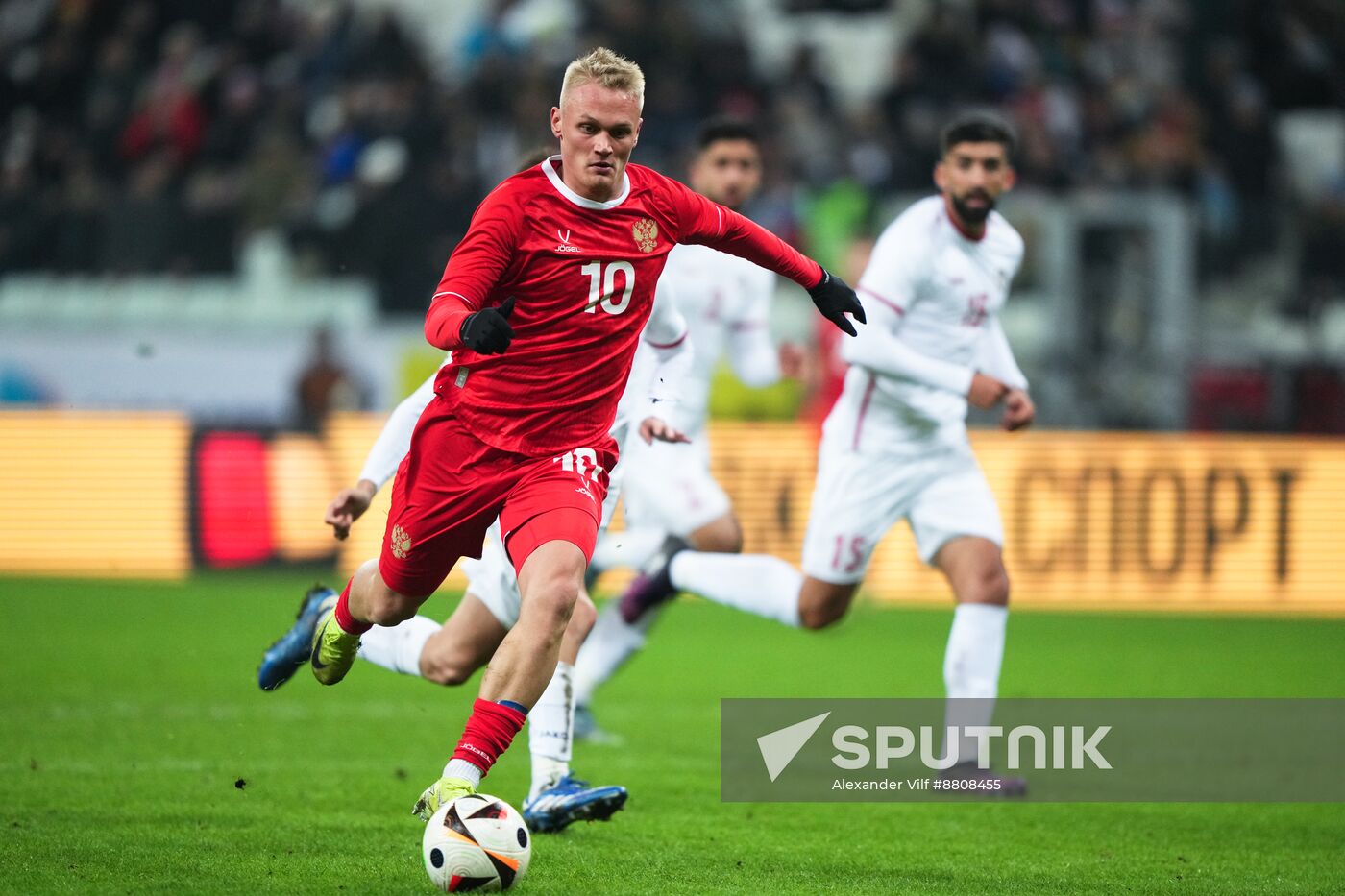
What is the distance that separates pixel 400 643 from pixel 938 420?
2.43m

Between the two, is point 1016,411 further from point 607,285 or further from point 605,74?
point 605,74

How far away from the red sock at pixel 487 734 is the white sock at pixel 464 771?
A: 0.01 metres

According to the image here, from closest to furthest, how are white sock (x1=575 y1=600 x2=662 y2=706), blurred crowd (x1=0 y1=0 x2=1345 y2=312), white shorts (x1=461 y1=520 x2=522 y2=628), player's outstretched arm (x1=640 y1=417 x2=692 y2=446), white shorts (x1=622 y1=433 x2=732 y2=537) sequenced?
white shorts (x1=461 y1=520 x2=522 y2=628), player's outstretched arm (x1=640 y1=417 x2=692 y2=446), white sock (x1=575 y1=600 x2=662 y2=706), white shorts (x1=622 y1=433 x2=732 y2=537), blurred crowd (x1=0 y1=0 x2=1345 y2=312)

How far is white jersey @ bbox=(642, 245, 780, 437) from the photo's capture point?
8.73 meters

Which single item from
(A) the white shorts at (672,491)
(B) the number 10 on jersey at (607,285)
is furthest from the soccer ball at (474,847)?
(A) the white shorts at (672,491)

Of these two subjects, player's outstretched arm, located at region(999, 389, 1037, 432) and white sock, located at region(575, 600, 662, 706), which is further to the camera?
white sock, located at region(575, 600, 662, 706)

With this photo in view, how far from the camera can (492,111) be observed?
62.2 ft

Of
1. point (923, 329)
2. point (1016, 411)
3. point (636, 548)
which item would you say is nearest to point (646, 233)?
point (1016, 411)

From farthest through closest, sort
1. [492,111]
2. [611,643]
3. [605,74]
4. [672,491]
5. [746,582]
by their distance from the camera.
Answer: [492,111], [672,491], [611,643], [746,582], [605,74]

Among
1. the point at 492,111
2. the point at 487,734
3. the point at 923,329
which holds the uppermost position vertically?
the point at 492,111

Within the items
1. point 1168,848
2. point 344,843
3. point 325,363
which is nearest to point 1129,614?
point 325,363

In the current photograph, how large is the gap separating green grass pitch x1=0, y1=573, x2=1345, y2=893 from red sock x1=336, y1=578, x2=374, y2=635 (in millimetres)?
594

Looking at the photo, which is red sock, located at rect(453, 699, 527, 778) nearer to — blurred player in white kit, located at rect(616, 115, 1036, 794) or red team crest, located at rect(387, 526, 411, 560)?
red team crest, located at rect(387, 526, 411, 560)

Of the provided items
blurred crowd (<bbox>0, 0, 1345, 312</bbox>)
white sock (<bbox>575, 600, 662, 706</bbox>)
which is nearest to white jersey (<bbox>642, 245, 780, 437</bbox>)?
white sock (<bbox>575, 600, 662, 706</bbox>)
